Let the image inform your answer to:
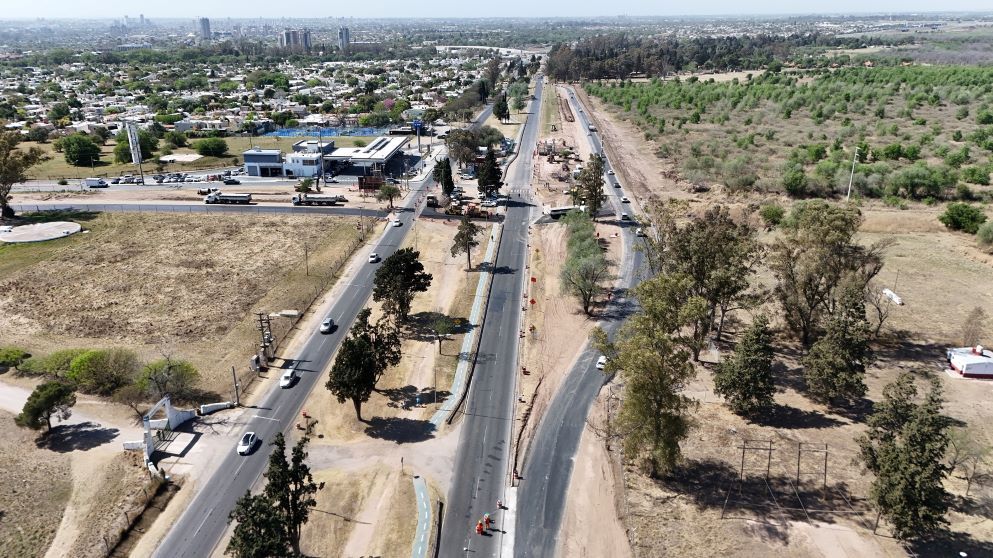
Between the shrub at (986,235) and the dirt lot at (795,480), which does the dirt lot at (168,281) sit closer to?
the dirt lot at (795,480)

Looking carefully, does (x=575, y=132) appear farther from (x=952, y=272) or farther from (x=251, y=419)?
(x=251, y=419)

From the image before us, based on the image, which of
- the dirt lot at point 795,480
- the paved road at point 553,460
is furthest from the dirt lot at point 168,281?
the dirt lot at point 795,480

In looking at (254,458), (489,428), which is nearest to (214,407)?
(254,458)

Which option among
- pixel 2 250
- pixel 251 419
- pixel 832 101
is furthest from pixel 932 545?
pixel 832 101

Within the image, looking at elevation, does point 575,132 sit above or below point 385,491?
above

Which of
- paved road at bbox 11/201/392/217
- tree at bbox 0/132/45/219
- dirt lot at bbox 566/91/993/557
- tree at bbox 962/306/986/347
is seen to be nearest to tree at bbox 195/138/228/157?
paved road at bbox 11/201/392/217

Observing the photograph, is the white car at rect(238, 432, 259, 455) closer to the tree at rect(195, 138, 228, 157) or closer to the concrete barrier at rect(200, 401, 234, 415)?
the concrete barrier at rect(200, 401, 234, 415)
